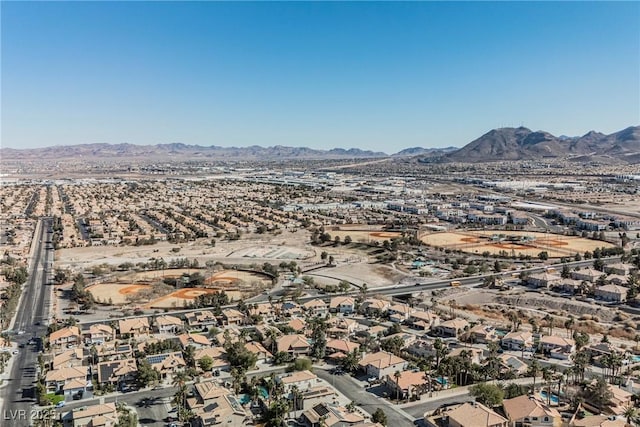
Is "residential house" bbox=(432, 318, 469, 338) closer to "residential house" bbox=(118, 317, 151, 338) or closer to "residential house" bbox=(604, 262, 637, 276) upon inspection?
"residential house" bbox=(118, 317, 151, 338)

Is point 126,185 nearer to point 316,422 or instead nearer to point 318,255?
point 318,255

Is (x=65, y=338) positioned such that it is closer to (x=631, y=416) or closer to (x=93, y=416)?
(x=93, y=416)

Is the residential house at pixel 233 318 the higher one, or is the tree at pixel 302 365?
the tree at pixel 302 365

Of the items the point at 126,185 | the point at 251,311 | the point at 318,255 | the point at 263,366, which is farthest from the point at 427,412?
the point at 126,185

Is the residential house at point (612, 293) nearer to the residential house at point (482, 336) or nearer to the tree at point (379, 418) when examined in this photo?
the residential house at point (482, 336)

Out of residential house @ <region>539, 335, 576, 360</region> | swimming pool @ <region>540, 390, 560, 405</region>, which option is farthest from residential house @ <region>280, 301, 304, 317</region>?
swimming pool @ <region>540, 390, 560, 405</region>

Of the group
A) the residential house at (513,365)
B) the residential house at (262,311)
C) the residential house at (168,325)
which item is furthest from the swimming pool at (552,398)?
the residential house at (168,325)
